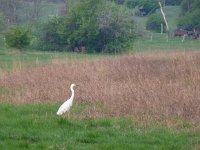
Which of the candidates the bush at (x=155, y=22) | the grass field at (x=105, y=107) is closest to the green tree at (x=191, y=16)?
the bush at (x=155, y=22)

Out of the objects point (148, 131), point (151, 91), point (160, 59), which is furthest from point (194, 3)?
point (148, 131)

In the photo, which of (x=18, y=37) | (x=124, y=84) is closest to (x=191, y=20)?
(x=18, y=37)

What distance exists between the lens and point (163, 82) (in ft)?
70.0

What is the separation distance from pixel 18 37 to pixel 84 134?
108 ft

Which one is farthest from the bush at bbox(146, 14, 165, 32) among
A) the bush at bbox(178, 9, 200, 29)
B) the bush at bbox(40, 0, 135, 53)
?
the bush at bbox(40, 0, 135, 53)

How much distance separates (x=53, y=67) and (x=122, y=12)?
28.2 m

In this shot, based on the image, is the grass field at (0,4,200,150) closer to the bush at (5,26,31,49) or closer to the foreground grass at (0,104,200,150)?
the foreground grass at (0,104,200,150)

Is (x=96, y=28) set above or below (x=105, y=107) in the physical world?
below

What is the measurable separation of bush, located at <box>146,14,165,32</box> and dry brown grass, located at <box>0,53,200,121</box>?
46908 mm

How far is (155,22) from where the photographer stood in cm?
7644

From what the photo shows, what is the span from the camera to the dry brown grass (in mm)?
16344

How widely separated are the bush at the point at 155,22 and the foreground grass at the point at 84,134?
61462mm

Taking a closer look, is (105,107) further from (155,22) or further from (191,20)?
(155,22)

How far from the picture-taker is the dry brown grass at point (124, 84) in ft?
53.6
